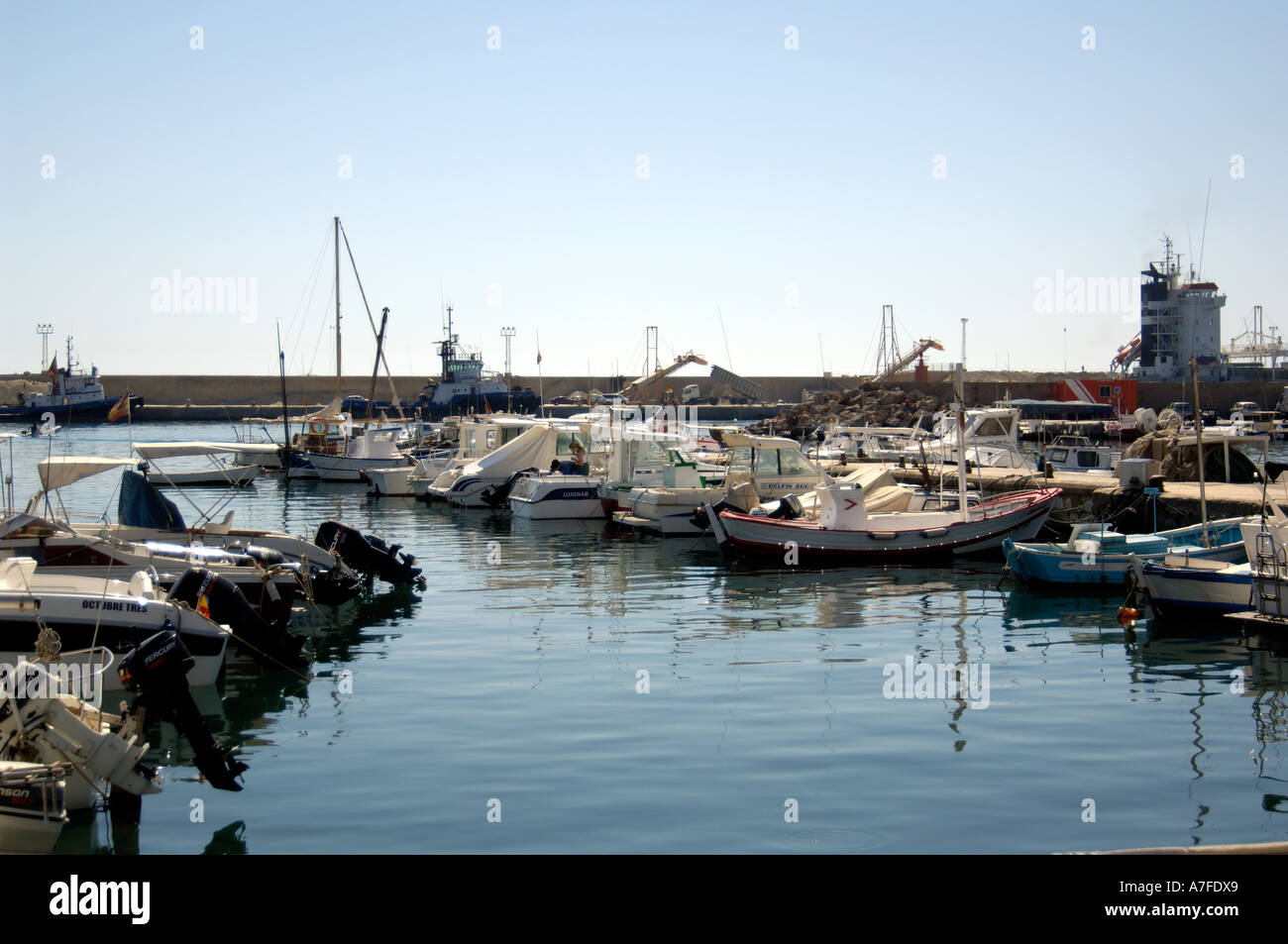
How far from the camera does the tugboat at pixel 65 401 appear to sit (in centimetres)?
10775

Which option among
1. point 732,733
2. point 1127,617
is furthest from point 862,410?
point 732,733

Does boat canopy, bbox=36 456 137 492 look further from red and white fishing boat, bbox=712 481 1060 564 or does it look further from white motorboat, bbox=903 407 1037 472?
white motorboat, bbox=903 407 1037 472

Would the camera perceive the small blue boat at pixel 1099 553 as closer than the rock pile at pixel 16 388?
Yes

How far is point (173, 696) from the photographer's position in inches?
448

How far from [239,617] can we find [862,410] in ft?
249

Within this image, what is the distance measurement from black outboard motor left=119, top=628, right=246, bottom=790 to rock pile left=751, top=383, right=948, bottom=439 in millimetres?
65842

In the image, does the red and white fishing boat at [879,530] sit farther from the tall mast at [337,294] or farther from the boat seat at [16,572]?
the tall mast at [337,294]

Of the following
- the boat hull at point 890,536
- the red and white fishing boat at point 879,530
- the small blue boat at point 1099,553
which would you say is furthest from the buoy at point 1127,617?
the boat hull at point 890,536

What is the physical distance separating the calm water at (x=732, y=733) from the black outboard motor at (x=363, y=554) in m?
0.57

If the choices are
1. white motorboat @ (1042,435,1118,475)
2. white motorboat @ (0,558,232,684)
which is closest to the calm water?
white motorboat @ (0,558,232,684)

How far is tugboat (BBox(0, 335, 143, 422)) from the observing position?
108m
